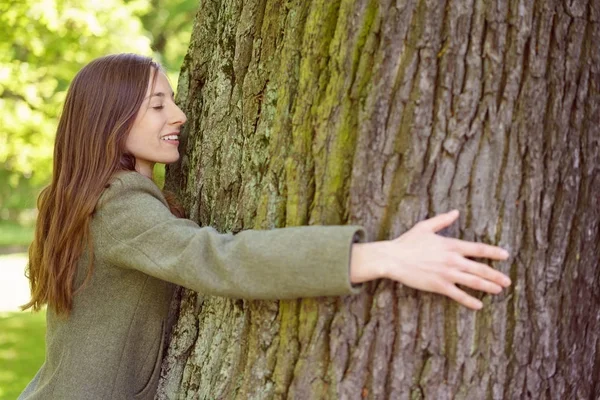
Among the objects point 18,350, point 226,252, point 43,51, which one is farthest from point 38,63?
point 226,252

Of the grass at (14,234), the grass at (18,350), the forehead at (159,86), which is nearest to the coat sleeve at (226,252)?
the forehead at (159,86)

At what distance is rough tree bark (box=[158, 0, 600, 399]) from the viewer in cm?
189

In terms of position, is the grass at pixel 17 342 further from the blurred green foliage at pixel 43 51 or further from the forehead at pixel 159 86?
the forehead at pixel 159 86

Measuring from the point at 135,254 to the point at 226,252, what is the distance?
0.34 m

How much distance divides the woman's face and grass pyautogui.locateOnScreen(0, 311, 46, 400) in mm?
5321

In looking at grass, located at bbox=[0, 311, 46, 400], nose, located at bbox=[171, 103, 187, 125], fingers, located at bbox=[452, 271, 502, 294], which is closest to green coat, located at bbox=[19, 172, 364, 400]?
fingers, located at bbox=[452, 271, 502, 294]

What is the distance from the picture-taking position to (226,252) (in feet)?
6.42

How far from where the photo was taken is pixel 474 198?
1898 mm

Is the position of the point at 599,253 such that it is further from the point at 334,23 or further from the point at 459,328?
the point at 334,23

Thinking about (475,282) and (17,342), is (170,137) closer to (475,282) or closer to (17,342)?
(475,282)

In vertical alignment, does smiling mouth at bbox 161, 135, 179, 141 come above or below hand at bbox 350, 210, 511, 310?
above

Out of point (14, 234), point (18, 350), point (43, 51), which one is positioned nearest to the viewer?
point (43, 51)

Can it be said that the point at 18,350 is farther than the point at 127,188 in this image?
Yes

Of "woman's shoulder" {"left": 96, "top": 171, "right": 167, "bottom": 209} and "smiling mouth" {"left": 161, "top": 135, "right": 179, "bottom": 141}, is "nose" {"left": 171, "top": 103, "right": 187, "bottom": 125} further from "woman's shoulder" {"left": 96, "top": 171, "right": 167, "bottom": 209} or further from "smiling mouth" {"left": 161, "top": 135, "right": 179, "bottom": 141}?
"woman's shoulder" {"left": 96, "top": 171, "right": 167, "bottom": 209}
